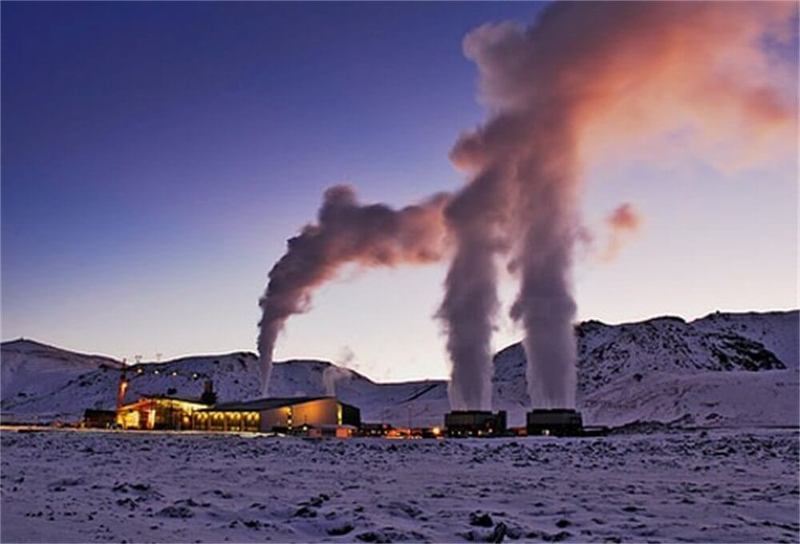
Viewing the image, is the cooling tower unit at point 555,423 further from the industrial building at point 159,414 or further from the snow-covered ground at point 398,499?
the industrial building at point 159,414

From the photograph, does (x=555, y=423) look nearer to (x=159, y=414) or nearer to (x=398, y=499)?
(x=159, y=414)

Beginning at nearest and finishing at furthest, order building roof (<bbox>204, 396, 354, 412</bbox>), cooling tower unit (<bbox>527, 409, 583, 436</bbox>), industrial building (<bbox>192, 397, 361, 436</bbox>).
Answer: cooling tower unit (<bbox>527, 409, 583, 436</bbox>) < industrial building (<bbox>192, 397, 361, 436</bbox>) < building roof (<bbox>204, 396, 354, 412</bbox>)

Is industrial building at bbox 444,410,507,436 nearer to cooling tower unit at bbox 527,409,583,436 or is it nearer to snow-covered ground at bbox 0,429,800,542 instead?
cooling tower unit at bbox 527,409,583,436

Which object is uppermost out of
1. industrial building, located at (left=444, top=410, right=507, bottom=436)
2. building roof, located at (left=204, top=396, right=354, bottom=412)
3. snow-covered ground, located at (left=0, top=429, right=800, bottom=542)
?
building roof, located at (left=204, top=396, right=354, bottom=412)

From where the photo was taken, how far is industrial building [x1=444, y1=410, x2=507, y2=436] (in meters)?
79.6

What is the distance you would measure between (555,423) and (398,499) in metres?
57.6

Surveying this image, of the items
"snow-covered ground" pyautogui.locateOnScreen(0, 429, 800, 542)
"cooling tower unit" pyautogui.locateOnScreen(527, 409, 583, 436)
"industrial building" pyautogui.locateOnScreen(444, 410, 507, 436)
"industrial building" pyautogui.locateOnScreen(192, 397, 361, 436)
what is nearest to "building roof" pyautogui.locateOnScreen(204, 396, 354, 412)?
"industrial building" pyautogui.locateOnScreen(192, 397, 361, 436)

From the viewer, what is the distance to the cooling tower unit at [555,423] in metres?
73.9

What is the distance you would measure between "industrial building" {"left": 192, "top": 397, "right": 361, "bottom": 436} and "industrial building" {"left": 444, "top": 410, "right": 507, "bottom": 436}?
38.1ft

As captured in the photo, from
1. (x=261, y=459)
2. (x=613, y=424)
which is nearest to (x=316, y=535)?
(x=261, y=459)

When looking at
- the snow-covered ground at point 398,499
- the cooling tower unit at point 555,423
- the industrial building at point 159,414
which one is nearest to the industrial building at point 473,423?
the cooling tower unit at point 555,423

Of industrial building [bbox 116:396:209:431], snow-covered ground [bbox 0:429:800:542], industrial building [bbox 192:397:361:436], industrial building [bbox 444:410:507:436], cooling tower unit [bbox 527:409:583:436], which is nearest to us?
snow-covered ground [bbox 0:429:800:542]

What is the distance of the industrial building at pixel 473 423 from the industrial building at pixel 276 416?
38.1ft

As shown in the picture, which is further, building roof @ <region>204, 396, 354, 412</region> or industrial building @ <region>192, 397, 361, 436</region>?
building roof @ <region>204, 396, 354, 412</region>
